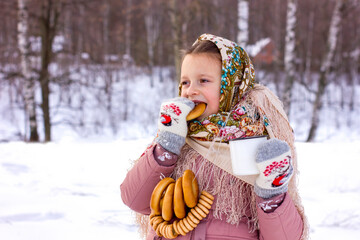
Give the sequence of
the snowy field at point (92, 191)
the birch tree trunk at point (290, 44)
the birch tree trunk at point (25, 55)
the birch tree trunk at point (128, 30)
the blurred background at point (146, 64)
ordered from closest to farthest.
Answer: the snowy field at point (92, 191), the birch tree trunk at point (25, 55), the birch tree trunk at point (290, 44), the blurred background at point (146, 64), the birch tree trunk at point (128, 30)

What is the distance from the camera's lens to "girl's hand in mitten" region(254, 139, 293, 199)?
1009 mm

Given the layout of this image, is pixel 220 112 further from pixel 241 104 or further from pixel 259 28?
pixel 259 28

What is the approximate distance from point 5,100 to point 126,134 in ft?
27.1

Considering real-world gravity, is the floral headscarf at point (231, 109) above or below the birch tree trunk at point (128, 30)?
below

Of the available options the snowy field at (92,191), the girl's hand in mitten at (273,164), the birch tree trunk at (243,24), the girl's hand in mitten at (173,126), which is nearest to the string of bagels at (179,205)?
the girl's hand in mitten at (173,126)

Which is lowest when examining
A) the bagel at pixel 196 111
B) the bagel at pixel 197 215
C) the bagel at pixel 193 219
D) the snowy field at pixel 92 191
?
the snowy field at pixel 92 191

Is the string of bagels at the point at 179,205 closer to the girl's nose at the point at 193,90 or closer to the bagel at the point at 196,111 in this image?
the bagel at the point at 196,111

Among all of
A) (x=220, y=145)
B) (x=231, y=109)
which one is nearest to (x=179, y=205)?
(x=220, y=145)

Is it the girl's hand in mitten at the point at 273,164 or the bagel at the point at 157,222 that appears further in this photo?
the bagel at the point at 157,222

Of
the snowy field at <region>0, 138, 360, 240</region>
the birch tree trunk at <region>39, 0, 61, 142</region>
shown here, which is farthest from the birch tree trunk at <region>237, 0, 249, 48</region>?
the birch tree trunk at <region>39, 0, 61, 142</region>

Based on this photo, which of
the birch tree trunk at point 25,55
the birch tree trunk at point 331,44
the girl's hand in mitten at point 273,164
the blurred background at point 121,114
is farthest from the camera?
the birch tree trunk at point 331,44

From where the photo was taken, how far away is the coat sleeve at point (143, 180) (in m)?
1.24

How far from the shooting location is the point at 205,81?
51.0 inches

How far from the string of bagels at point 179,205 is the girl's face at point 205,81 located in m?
0.30
